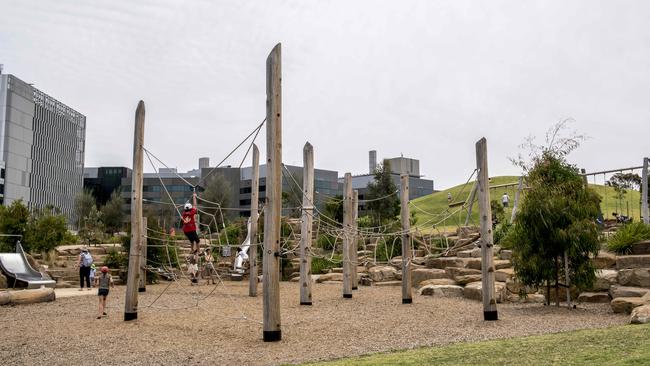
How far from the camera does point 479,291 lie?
14.1 m

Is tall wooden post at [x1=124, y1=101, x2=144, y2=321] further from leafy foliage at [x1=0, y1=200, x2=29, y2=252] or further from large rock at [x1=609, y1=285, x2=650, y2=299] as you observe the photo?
leafy foliage at [x1=0, y1=200, x2=29, y2=252]

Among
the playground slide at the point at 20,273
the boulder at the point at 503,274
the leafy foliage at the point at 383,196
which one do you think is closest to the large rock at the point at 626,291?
the boulder at the point at 503,274

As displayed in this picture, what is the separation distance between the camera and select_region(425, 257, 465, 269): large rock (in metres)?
17.8

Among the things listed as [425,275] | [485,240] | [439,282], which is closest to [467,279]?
[439,282]

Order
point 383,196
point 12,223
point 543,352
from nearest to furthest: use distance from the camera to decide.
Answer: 1. point 543,352
2. point 12,223
3. point 383,196

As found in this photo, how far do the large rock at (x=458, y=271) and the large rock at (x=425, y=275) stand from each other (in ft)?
0.67

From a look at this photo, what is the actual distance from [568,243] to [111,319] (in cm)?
911

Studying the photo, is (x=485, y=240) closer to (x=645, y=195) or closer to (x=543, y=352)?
(x=543, y=352)

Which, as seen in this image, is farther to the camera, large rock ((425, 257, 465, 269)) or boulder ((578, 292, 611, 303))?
large rock ((425, 257, 465, 269))

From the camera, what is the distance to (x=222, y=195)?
2282 inches

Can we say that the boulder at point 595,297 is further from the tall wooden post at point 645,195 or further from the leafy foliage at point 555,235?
the tall wooden post at point 645,195

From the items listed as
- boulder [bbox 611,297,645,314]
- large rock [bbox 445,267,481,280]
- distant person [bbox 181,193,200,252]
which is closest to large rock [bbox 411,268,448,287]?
large rock [bbox 445,267,481,280]

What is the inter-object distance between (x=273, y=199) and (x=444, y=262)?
11075 mm

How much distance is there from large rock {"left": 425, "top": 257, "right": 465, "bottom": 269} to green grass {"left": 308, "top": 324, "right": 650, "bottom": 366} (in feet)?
33.1
